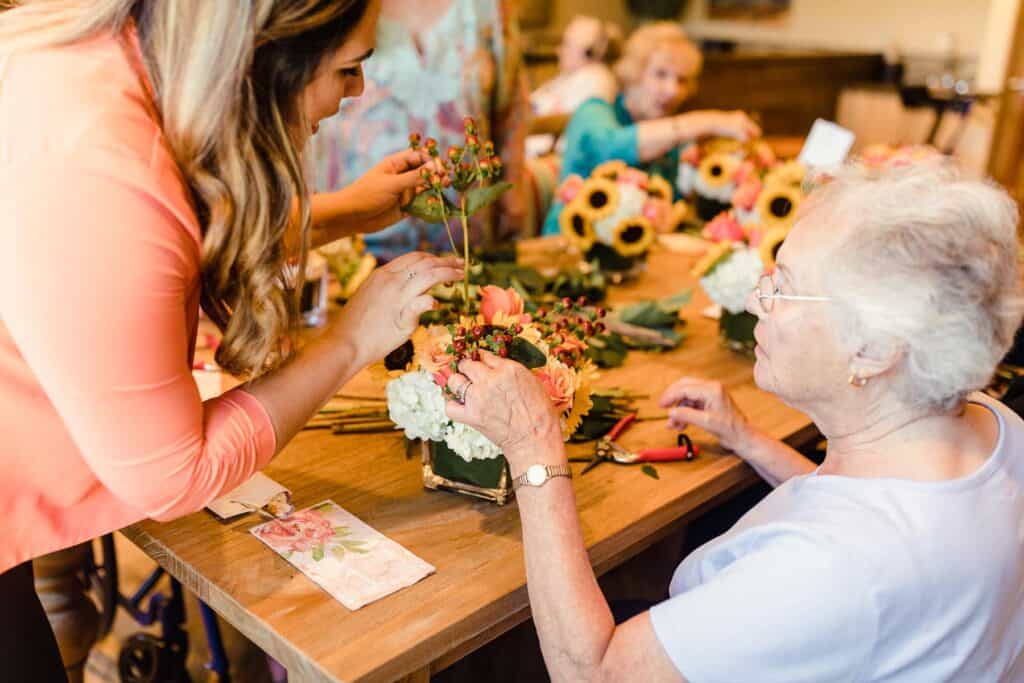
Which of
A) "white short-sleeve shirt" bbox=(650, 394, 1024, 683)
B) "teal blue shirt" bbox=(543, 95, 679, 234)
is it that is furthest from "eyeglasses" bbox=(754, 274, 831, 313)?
"teal blue shirt" bbox=(543, 95, 679, 234)

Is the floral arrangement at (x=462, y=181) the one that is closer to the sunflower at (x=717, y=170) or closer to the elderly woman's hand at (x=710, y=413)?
the elderly woman's hand at (x=710, y=413)

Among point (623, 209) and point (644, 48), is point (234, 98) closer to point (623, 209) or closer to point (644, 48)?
point (623, 209)

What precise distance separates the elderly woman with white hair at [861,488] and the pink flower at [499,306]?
0.41 feet

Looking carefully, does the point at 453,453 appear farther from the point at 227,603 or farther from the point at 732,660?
the point at 732,660

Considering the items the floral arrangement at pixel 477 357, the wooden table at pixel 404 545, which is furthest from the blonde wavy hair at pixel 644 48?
the floral arrangement at pixel 477 357

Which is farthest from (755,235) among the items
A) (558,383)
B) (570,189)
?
(558,383)

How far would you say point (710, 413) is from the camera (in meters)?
1.55

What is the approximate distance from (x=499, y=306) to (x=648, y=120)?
100 inches

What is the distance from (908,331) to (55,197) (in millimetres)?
901

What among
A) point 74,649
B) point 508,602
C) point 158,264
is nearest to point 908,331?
point 508,602

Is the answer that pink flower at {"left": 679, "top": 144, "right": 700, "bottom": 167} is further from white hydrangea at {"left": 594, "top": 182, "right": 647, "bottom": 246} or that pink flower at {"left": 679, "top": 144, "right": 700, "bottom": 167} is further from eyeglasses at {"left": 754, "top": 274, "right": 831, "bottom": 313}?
eyeglasses at {"left": 754, "top": 274, "right": 831, "bottom": 313}

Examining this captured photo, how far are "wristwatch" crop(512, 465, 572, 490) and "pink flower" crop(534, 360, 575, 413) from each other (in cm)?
11

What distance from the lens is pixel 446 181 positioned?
1.32 meters

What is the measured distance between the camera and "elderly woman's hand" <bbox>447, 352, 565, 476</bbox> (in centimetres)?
118
